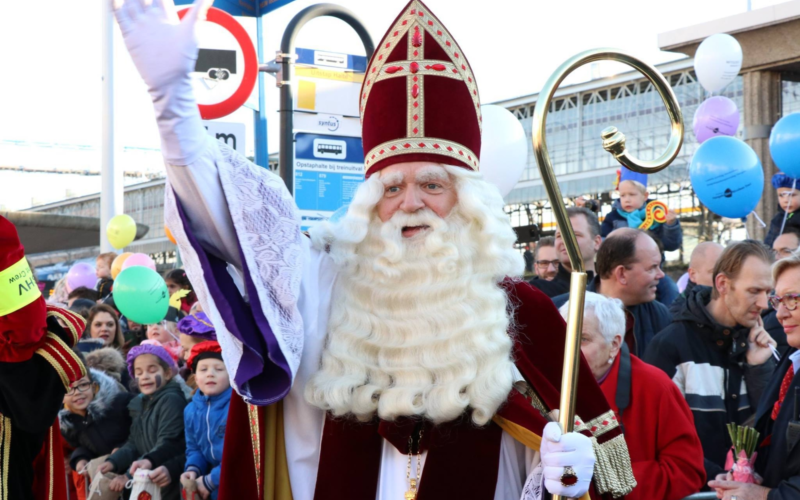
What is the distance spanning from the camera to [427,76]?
3068mm

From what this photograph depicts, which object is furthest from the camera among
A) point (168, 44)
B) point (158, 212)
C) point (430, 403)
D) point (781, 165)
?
point (158, 212)

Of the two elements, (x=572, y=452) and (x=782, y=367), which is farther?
(x=782, y=367)

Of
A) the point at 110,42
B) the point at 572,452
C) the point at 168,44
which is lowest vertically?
the point at 572,452

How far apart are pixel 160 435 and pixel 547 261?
2.58 meters

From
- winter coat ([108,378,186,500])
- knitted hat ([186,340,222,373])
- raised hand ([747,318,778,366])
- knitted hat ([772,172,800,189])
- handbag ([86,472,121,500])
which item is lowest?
handbag ([86,472,121,500])

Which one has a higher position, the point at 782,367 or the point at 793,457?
the point at 782,367

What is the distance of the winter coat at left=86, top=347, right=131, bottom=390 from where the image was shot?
640 cm

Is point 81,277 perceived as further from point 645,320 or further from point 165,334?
point 645,320

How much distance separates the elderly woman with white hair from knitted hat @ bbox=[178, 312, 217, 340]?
235 centimetres

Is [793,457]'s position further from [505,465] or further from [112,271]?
[112,271]

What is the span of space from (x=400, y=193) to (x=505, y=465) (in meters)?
0.87

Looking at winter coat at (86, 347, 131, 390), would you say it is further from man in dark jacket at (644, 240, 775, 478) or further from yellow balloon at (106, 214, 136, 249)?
yellow balloon at (106, 214, 136, 249)

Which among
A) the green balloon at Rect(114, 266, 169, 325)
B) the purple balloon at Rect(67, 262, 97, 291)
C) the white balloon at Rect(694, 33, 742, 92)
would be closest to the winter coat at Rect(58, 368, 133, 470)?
the green balloon at Rect(114, 266, 169, 325)

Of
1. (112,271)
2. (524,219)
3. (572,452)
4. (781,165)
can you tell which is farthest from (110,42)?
(572,452)
